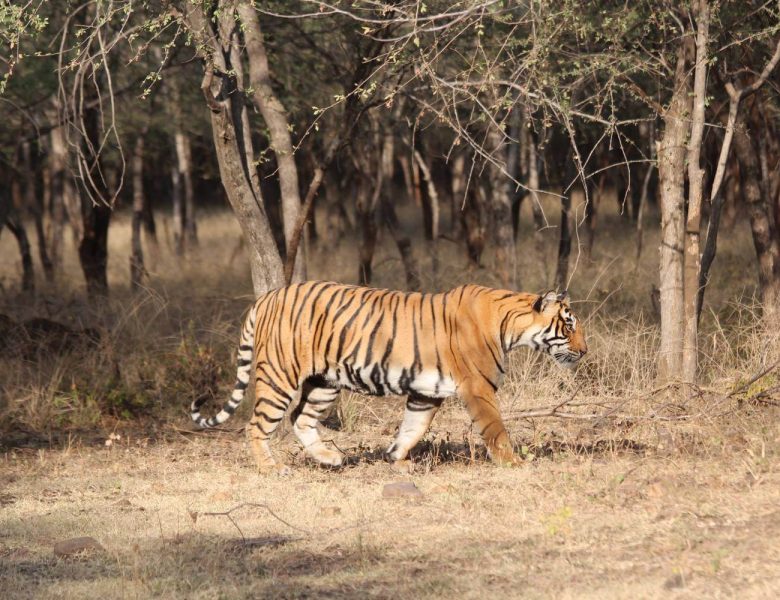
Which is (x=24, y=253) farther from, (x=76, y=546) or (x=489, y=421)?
(x=76, y=546)

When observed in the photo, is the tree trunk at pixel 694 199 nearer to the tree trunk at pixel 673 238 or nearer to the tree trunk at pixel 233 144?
the tree trunk at pixel 673 238

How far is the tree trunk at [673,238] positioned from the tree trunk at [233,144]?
3186mm

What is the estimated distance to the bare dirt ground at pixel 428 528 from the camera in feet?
16.3

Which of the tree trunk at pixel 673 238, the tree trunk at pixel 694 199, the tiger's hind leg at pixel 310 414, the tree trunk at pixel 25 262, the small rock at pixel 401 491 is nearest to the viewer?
the small rock at pixel 401 491

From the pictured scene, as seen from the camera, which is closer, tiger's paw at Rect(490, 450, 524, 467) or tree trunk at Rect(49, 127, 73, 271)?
tiger's paw at Rect(490, 450, 524, 467)

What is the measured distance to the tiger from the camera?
7.55 meters

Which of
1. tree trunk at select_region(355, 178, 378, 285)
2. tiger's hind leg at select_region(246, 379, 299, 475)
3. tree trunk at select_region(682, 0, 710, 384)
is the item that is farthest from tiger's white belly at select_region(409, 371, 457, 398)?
tree trunk at select_region(355, 178, 378, 285)

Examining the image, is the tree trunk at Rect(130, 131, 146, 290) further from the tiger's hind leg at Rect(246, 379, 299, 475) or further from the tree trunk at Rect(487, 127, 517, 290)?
the tiger's hind leg at Rect(246, 379, 299, 475)

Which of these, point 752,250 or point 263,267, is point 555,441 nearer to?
point 263,267

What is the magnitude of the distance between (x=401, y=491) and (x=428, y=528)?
2.62 feet

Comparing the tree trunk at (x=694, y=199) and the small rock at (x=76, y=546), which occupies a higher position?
the tree trunk at (x=694, y=199)

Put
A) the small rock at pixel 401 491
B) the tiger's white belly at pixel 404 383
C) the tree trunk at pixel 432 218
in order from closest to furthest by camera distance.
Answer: the small rock at pixel 401 491, the tiger's white belly at pixel 404 383, the tree trunk at pixel 432 218

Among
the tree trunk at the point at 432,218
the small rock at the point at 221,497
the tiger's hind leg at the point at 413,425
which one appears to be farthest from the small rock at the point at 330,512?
the tree trunk at the point at 432,218

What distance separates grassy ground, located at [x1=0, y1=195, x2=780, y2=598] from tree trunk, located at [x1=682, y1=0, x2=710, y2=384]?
40 cm
